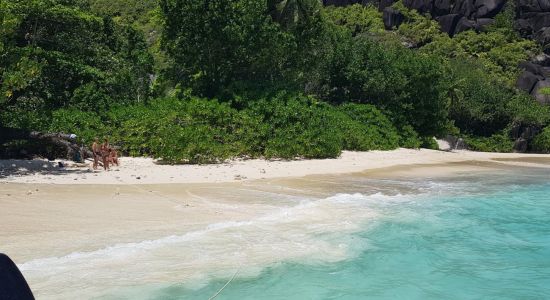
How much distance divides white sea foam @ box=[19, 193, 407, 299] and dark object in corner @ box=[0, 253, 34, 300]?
129 inches

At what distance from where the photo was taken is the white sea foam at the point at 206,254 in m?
5.96

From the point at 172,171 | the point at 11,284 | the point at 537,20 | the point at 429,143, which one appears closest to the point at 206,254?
the point at 11,284

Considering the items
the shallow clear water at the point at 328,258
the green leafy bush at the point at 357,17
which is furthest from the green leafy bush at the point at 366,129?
the green leafy bush at the point at 357,17

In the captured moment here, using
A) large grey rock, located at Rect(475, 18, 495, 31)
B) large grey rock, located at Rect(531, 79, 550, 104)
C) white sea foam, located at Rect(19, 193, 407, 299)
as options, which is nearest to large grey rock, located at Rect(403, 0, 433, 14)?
large grey rock, located at Rect(475, 18, 495, 31)

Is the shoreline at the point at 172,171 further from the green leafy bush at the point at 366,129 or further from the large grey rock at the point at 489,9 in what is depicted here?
the large grey rock at the point at 489,9

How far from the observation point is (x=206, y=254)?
7168mm

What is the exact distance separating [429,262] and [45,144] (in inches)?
496

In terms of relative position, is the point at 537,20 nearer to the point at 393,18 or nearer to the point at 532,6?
the point at 532,6

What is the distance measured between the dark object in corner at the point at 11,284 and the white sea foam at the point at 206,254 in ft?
10.7

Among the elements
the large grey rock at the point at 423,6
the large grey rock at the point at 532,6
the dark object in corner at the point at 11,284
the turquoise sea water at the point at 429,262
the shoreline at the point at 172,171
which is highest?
the large grey rock at the point at 423,6

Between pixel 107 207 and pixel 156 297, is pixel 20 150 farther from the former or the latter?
pixel 156 297

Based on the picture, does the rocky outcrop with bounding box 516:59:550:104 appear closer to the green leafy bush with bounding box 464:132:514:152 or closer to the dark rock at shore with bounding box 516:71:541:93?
the dark rock at shore with bounding box 516:71:541:93

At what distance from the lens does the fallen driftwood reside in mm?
15219

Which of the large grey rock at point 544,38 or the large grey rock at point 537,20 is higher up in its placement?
the large grey rock at point 537,20
